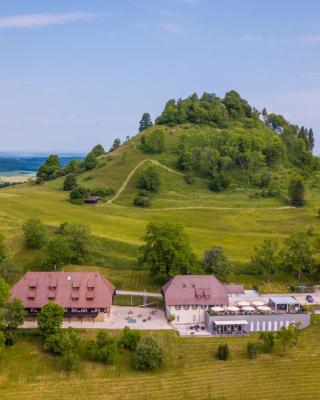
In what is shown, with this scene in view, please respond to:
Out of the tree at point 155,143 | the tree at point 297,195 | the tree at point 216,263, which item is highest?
the tree at point 155,143

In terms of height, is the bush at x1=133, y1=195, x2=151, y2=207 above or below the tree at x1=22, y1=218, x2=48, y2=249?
above

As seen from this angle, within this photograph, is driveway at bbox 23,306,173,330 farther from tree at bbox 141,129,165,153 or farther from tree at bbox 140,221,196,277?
tree at bbox 141,129,165,153

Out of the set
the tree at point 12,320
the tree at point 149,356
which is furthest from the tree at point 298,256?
the tree at point 12,320

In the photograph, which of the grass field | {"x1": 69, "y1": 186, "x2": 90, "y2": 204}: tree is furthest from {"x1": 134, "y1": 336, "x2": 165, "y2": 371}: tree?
{"x1": 69, "y1": 186, "x2": 90, "y2": 204}: tree

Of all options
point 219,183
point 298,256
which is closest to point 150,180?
point 219,183

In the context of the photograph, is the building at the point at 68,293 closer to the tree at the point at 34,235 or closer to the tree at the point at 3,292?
the tree at the point at 3,292

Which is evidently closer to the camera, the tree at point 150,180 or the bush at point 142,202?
the bush at point 142,202
